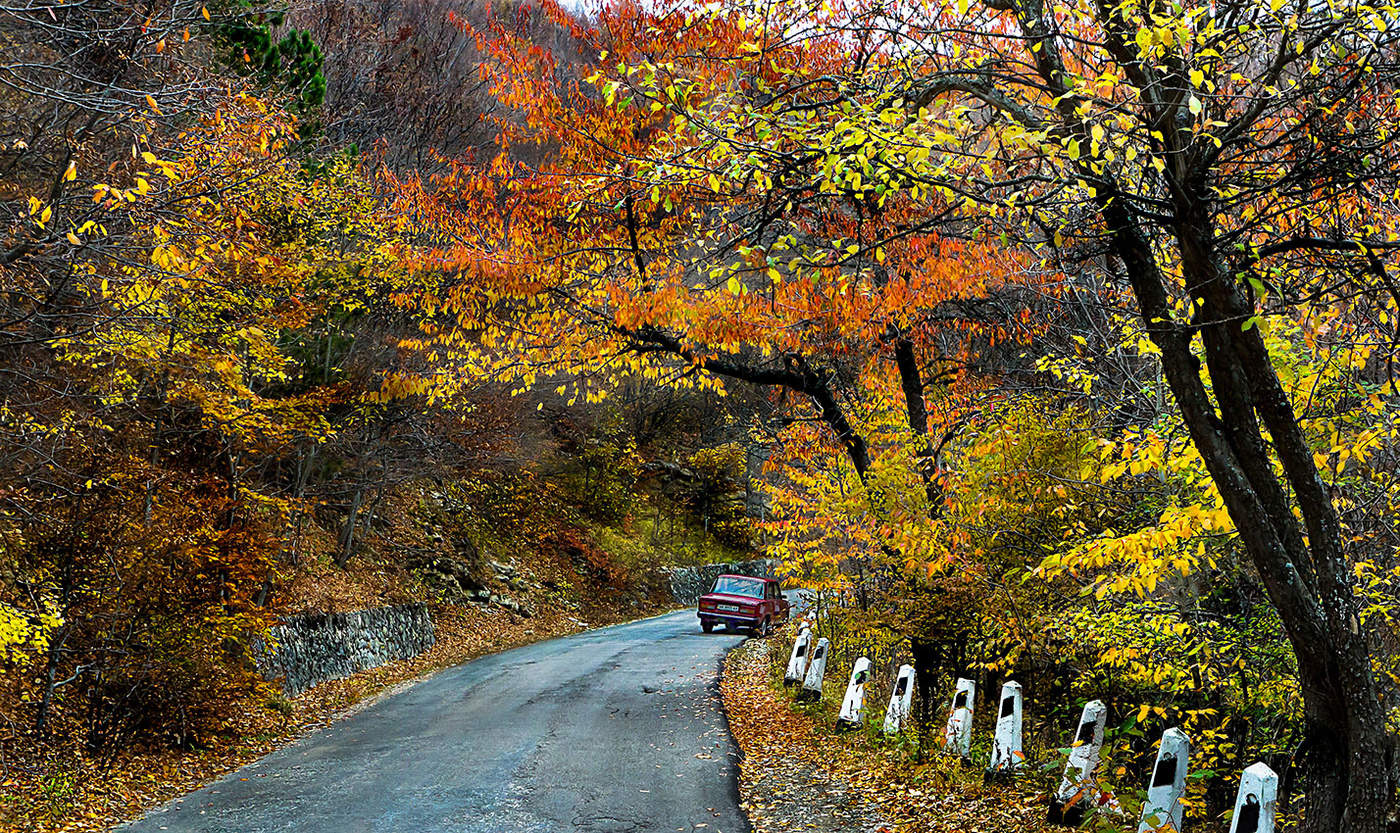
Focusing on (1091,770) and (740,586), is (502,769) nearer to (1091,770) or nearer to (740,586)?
(1091,770)

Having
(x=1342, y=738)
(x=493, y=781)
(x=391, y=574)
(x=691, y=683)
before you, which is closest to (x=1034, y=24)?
(x=1342, y=738)

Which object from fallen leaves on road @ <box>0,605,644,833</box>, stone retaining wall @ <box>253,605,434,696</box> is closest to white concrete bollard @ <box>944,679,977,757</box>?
fallen leaves on road @ <box>0,605,644,833</box>

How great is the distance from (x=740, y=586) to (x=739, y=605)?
3.28ft

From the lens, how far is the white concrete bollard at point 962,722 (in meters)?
8.36

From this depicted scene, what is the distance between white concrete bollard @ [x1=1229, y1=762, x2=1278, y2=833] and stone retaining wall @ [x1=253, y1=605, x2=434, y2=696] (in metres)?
10.3

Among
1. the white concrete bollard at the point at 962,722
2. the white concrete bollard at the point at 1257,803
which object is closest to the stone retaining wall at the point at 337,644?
the white concrete bollard at the point at 962,722

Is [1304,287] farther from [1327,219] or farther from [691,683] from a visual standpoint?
[691,683]

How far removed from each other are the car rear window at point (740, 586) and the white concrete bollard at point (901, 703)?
17.3 meters

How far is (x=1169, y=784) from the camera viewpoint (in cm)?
543

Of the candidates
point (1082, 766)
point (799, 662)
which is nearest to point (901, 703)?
point (1082, 766)

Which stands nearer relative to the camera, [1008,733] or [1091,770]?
[1091,770]

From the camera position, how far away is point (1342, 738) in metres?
4.80

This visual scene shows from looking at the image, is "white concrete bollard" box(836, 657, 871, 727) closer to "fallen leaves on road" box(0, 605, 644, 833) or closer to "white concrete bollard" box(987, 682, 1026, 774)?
"white concrete bollard" box(987, 682, 1026, 774)

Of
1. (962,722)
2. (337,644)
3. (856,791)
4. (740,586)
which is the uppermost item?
(740,586)
